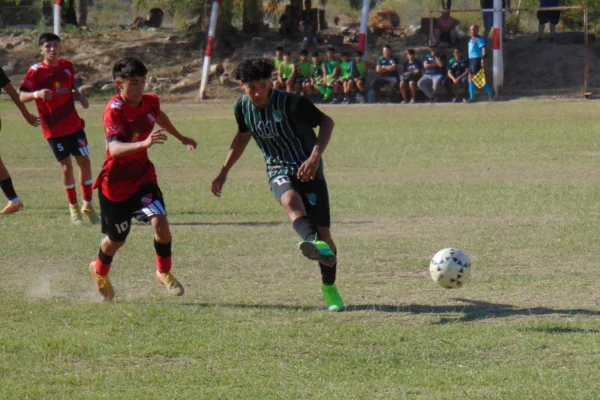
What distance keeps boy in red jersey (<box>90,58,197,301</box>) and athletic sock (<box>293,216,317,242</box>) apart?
1.01 metres

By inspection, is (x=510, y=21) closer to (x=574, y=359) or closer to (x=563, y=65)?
(x=563, y=65)

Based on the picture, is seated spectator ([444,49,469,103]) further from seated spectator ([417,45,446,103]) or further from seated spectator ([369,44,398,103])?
seated spectator ([369,44,398,103])

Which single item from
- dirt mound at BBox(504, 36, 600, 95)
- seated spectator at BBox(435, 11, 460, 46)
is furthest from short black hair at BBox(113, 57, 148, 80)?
seated spectator at BBox(435, 11, 460, 46)

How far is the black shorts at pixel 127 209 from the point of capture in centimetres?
Answer: 702

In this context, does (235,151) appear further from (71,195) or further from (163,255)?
(71,195)

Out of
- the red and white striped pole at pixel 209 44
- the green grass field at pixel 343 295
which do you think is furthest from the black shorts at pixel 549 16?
the green grass field at pixel 343 295

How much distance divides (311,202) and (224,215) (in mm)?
4881

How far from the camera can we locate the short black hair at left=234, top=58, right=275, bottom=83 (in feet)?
21.3

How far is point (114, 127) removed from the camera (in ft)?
22.5

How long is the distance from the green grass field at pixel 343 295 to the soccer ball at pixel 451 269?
176 millimetres

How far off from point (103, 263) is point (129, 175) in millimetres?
677

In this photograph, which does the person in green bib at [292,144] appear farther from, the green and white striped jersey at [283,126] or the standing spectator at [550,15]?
the standing spectator at [550,15]

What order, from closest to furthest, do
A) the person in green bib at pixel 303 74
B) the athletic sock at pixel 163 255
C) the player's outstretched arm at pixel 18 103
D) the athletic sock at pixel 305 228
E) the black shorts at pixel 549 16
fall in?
the athletic sock at pixel 305 228, the athletic sock at pixel 163 255, the player's outstretched arm at pixel 18 103, the person in green bib at pixel 303 74, the black shorts at pixel 549 16

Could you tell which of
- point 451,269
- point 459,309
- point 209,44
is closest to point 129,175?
point 451,269
